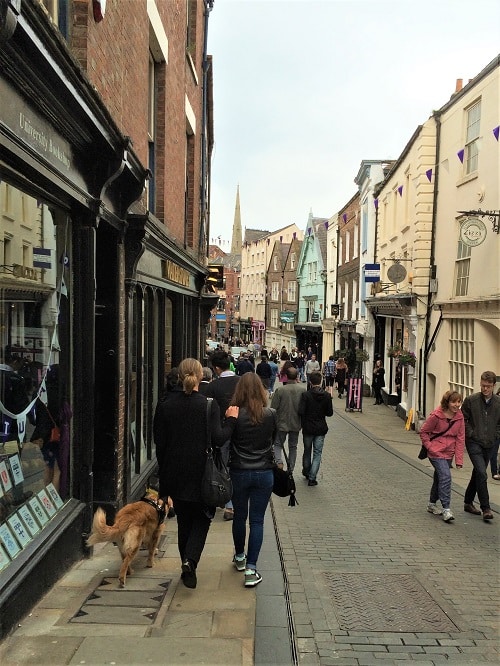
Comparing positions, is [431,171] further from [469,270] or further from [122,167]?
[122,167]

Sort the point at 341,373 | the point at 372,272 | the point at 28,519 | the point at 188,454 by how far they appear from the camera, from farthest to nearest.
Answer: the point at 341,373 → the point at 372,272 → the point at 188,454 → the point at 28,519

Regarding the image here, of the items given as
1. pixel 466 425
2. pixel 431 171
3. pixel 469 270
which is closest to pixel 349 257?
pixel 431 171

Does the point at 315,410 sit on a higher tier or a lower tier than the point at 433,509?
higher

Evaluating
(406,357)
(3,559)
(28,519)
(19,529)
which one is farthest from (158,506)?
(406,357)

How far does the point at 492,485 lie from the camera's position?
9641mm

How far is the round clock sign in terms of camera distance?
467 inches

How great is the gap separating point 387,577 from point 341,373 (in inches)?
780

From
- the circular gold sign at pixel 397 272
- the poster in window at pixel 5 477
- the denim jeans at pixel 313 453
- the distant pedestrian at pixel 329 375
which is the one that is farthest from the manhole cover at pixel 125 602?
the distant pedestrian at pixel 329 375

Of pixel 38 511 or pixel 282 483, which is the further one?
pixel 282 483

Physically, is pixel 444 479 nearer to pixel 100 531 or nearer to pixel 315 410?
pixel 315 410

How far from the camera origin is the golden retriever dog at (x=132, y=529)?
179 inches

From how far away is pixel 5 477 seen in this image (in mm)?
3924

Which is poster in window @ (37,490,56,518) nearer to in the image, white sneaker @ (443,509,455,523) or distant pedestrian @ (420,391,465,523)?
distant pedestrian @ (420,391,465,523)

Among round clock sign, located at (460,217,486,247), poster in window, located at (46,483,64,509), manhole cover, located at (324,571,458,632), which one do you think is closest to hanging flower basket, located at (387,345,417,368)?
round clock sign, located at (460,217,486,247)
